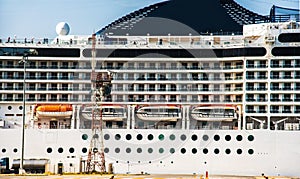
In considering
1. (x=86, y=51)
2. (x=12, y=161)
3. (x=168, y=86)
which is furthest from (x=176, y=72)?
(x=12, y=161)

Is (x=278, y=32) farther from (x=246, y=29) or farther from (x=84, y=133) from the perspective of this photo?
(x=84, y=133)

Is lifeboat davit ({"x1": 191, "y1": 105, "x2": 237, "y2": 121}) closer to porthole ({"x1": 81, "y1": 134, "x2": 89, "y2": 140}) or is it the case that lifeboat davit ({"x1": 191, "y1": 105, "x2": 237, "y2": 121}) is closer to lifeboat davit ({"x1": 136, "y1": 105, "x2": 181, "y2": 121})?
lifeboat davit ({"x1": 136, "y1": 105, "x2": 181, "y2": 121})

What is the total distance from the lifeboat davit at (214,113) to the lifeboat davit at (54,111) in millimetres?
7610

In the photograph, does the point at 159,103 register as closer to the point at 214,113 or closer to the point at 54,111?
the point at 214,113

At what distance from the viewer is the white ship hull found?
32594 millimetres

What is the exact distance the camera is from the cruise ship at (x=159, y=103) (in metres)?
32.9

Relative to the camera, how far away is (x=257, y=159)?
32.7m

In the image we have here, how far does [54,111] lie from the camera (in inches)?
1362

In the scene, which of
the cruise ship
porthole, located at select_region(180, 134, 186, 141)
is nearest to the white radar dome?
the cruise ship

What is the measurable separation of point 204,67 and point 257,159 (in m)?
6.66

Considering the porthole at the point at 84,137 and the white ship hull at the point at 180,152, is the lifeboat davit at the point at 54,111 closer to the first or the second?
the white ship hull at the point at 180,152

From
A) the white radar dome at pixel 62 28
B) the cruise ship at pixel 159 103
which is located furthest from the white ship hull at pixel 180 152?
the white radar dome at pixel 62 28

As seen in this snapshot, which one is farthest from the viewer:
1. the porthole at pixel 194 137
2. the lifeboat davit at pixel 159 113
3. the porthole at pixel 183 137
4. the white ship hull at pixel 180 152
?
the lifeboat davit at pixel 159 113

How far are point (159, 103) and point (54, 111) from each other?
6.45m
